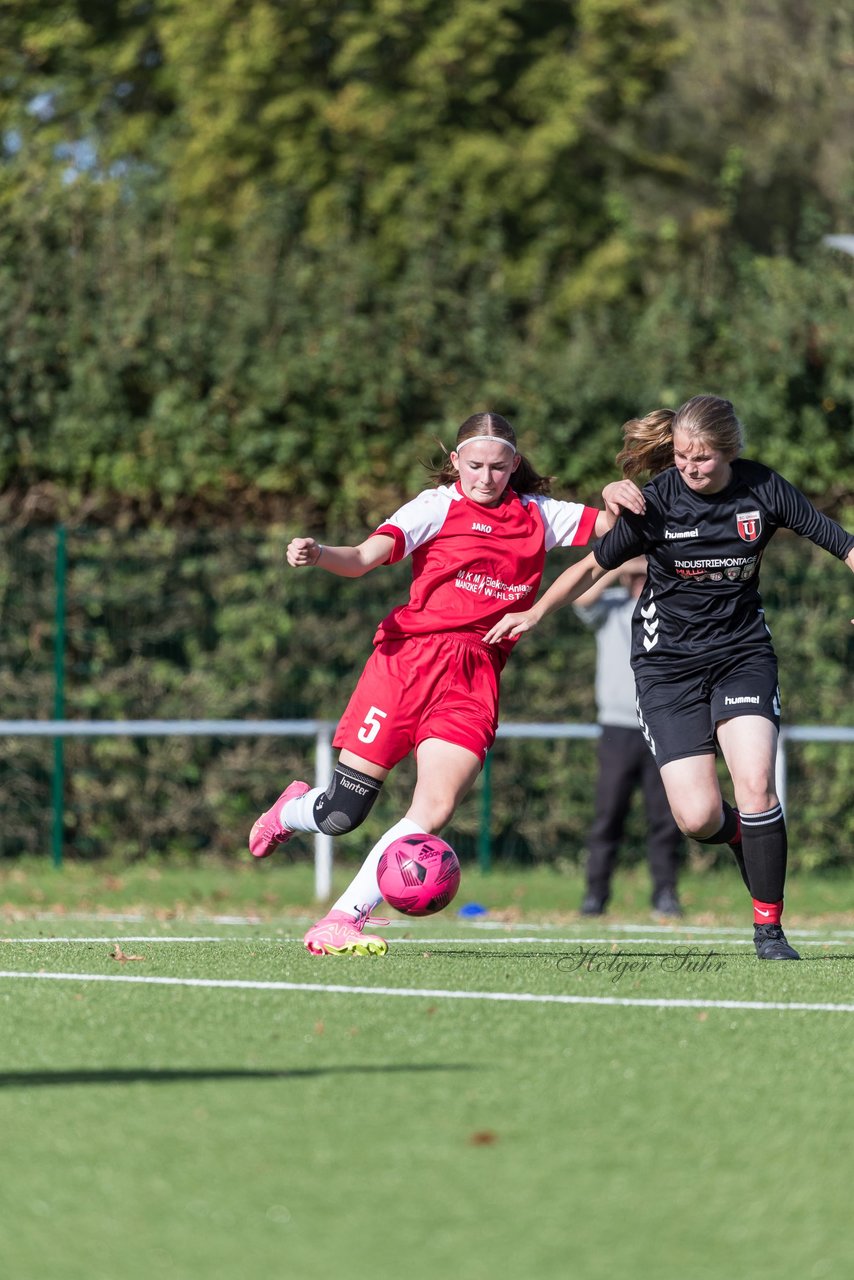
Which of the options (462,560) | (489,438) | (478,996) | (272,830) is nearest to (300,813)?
(272,830)

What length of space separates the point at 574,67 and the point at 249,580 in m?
14.0

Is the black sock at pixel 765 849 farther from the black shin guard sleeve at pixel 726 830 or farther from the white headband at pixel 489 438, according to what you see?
the white headband at pixel 489 438

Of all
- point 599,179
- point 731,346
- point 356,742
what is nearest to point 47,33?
point 599,179

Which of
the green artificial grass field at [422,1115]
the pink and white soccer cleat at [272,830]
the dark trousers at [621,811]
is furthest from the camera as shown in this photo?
the dark trousers at [621,811]

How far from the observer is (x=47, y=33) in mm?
25250

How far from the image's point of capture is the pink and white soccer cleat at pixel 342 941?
22.3 feet

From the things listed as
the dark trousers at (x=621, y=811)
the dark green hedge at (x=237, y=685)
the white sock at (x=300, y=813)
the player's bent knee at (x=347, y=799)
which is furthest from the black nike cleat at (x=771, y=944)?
the dark green hedge at (x=237, y=685)

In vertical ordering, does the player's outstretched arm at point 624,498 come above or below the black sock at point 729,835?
above

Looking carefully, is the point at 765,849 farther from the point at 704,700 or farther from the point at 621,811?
the point at 621,811

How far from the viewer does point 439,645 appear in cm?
702

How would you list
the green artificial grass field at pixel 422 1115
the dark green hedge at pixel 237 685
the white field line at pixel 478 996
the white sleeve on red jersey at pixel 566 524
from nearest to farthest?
the green artificial grass field at pixel 422 1115, the white field line at pixel 478 996, the white sleeve on red jersey at pixel 566 524, the dark green hedge at pixel 237 685

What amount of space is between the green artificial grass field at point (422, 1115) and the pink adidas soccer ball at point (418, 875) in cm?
22

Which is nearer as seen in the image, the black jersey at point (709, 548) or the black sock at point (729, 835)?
the black jersey at point (709, 548)

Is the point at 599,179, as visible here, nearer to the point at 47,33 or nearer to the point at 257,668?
Result: the point at 47,33
